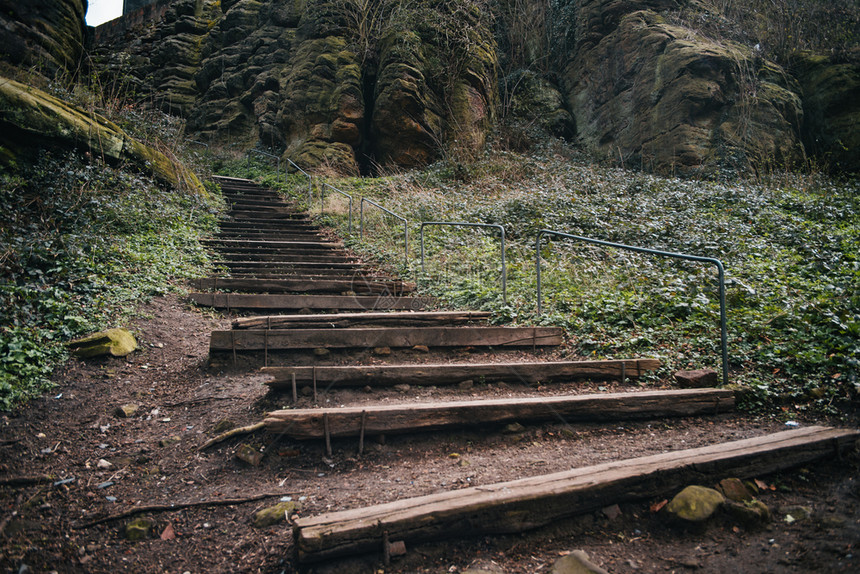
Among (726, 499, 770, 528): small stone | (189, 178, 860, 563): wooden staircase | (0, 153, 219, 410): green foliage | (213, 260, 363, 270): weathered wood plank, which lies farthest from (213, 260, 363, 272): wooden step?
(726, 499, 770, 528): small stone

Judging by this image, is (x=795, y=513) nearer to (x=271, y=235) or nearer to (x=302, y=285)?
(x=302, y=285)

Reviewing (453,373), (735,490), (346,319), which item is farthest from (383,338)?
(735,490)

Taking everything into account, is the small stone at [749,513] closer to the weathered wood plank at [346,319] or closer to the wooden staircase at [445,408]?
the wooden staircase at [445,408]

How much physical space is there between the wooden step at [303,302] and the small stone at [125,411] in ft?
7.59

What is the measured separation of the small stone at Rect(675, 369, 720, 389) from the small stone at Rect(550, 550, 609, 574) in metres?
2.19

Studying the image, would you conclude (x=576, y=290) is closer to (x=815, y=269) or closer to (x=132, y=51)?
(x=815, y=269)

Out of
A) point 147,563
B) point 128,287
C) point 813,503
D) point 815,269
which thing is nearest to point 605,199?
point 815,269

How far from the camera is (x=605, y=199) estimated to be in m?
9.47

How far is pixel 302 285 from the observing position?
6.30 m

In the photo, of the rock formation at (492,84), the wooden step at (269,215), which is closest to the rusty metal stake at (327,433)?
the wooden step at (269,215)

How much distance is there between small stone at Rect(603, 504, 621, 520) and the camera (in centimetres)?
223

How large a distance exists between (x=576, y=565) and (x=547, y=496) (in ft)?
0.99

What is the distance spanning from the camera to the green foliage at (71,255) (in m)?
3.44

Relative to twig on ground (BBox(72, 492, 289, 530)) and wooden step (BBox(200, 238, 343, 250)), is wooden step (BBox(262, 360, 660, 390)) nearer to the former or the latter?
twig on ground (BBox(72, 492, 289, 530))
